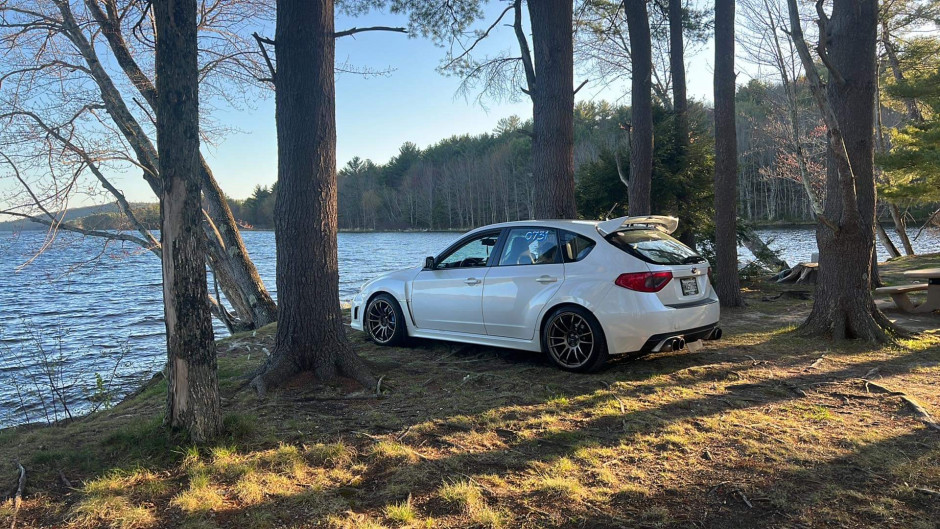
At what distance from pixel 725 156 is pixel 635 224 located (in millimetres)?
5208

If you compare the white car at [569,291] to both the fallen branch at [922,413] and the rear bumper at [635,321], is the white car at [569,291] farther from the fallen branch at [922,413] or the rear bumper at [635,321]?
the fallen branch at [922,413]

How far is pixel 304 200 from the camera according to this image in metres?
5.23

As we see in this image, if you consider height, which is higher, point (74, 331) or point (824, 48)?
point (824, 48)

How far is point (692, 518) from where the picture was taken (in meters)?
2.89

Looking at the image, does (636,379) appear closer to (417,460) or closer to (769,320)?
(417,460)

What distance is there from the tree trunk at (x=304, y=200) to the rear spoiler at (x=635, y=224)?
2.71 meters

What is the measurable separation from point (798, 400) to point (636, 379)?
4.49 ft

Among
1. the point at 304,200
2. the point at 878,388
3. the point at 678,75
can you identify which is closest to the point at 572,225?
the point at 304,200

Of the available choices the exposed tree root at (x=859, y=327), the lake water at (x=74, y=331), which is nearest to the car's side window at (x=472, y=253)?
the exposed tree root at (x=859, y=327)

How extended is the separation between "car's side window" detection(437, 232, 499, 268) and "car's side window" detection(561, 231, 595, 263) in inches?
36.3

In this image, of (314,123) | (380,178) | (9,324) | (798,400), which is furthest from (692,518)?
(380,178)

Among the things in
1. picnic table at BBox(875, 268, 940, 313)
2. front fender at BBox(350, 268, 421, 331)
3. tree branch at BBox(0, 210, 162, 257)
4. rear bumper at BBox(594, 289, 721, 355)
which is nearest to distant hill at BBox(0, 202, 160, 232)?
tree branch at BBox(0, 210, 162, 257)

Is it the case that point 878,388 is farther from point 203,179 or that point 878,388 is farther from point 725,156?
point 203,179

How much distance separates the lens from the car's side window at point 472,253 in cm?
658
